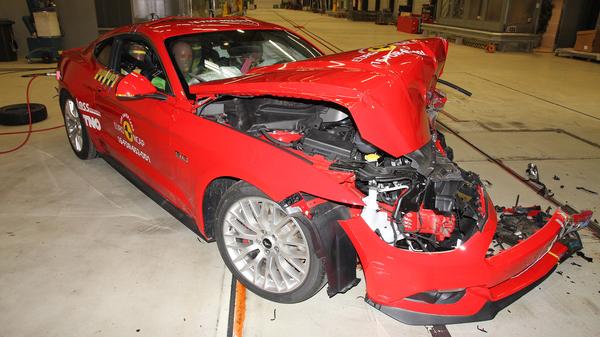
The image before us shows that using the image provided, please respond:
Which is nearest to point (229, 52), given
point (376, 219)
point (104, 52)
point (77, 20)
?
point (104, 52)

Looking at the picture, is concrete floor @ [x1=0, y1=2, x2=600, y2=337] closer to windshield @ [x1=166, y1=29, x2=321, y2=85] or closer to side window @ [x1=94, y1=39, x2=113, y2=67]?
side window @ [x1=94, y1=39, x2=113, y2=67]

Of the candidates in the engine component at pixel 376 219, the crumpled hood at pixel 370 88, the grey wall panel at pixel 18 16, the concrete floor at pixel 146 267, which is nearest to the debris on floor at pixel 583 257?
the concrete floor at pixel 146 267

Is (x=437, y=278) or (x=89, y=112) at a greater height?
(x=89, y=112)

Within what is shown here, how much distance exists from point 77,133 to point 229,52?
7.08 ft

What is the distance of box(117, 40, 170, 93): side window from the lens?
323 cm

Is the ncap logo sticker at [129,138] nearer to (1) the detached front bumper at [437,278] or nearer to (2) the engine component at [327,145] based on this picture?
(2) the engine component at [327,145]

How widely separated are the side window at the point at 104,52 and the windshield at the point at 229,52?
0.98m

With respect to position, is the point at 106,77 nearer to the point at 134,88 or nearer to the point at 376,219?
the point at 134,88

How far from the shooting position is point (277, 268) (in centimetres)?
239

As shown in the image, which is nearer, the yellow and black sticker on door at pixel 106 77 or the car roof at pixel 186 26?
the car roof at pixel 186 26

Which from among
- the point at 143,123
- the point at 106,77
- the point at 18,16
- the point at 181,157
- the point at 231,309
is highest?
the point at 18,16

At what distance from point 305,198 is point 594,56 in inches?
526

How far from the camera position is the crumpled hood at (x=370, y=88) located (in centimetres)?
206

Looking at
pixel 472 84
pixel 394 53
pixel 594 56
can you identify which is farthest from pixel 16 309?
pixel 594 56
